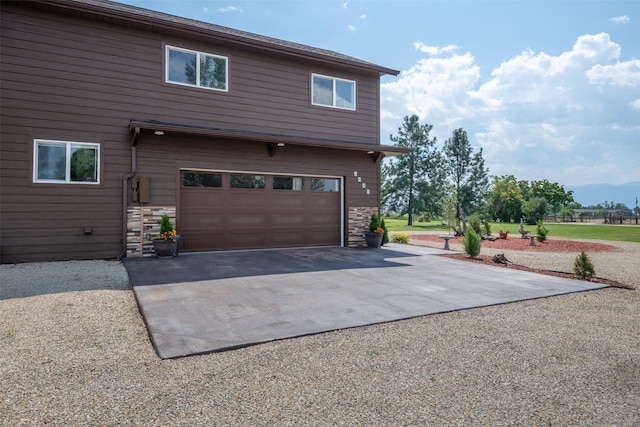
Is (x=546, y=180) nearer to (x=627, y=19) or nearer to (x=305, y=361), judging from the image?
(x=627, y=19)

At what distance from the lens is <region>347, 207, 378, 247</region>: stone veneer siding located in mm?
11211

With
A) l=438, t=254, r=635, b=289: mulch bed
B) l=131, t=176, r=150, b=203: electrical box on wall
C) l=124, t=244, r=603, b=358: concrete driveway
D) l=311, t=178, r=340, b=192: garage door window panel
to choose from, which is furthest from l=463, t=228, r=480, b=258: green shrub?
l=131, t=176, r=150, b=203: electrical box on wall

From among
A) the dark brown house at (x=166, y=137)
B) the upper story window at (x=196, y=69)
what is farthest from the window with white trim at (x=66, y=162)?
the upper story window at (x=196, y=69)

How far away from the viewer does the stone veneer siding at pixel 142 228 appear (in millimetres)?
8406

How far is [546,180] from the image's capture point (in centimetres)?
5759

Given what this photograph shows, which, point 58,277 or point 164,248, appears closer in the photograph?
point 58,277

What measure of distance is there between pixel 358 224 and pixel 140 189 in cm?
634

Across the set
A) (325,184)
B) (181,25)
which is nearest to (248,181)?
(325,184)

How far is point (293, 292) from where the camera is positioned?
516cm

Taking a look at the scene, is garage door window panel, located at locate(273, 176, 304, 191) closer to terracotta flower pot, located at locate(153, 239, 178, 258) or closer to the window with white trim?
terracotta flower pot, located at locate(153, 239, 178, 258)

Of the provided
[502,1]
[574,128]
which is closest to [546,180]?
[574,128]

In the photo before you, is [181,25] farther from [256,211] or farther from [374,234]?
[374,234]

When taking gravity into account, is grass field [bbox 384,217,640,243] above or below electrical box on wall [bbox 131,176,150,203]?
below

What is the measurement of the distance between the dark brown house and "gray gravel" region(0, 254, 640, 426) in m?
4.55
